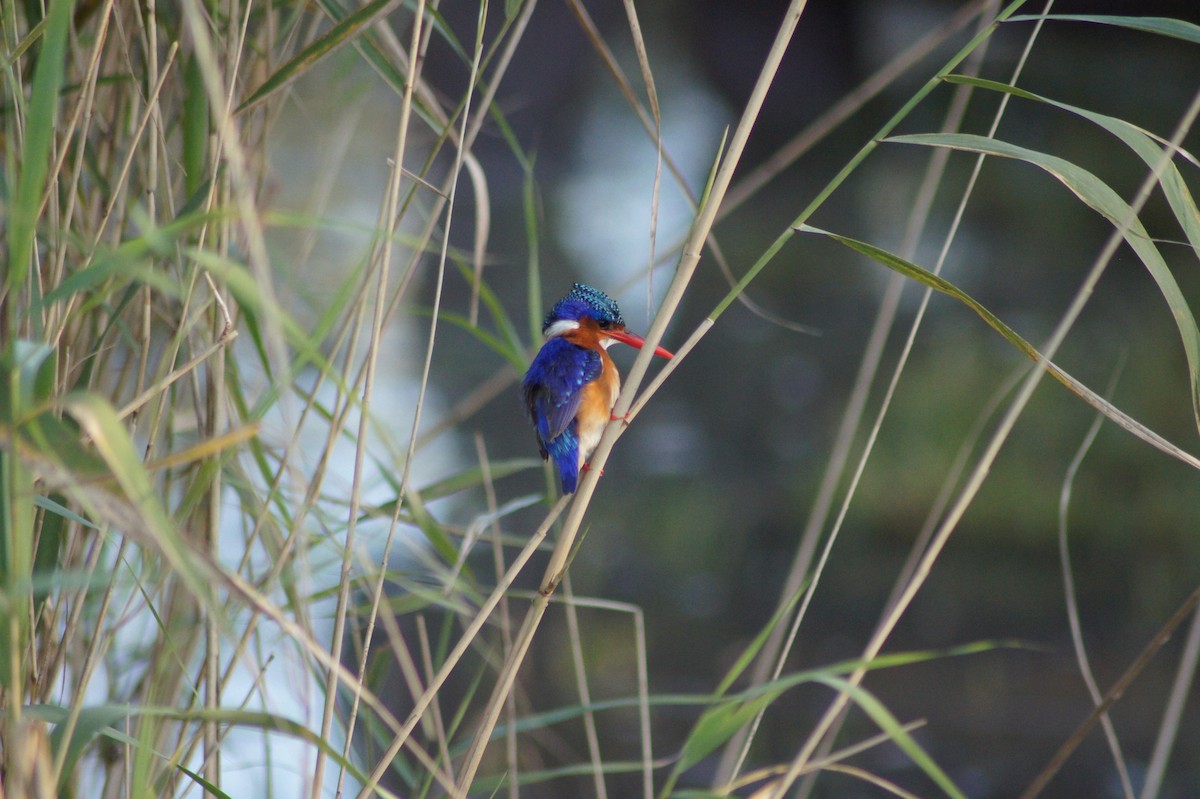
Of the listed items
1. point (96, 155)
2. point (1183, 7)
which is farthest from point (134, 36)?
Answer: point (1183, 7)

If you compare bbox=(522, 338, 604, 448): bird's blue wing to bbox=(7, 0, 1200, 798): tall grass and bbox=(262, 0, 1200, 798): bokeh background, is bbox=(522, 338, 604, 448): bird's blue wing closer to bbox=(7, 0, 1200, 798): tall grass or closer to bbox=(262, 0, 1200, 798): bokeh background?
bbox=(7, 0, 1200, 798): tall grass

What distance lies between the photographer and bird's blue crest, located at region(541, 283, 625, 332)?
1.60m

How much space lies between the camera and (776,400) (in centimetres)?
348

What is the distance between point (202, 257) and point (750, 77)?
10.9ft

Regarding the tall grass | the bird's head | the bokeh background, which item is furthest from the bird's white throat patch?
the bokeh background

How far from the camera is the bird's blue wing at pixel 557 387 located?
148 cm

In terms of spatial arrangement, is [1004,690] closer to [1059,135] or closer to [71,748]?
[1059,135]

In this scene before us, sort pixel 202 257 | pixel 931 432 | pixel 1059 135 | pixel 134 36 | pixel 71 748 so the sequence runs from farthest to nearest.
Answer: pixel 1059 135, pixel 931 432, pixel 134 36, pixel 71 748, pixel 202 257

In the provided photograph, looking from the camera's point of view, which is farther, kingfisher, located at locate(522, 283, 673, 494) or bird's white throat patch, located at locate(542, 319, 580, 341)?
bird's white throat patch, located at locate(542, 319, 580, 341)

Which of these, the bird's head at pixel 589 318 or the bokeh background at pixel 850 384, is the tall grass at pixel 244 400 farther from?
Answer: the bokeh background at pixel 850 384

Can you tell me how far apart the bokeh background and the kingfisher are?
118 centimetres

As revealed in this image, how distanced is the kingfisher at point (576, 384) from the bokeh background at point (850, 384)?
1.18 metres

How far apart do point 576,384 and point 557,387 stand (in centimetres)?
3

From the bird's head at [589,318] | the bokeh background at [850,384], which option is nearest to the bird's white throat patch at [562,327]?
the bird's head at [589,318]
